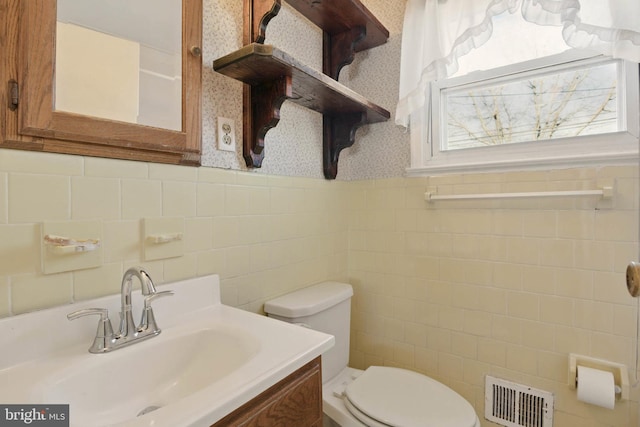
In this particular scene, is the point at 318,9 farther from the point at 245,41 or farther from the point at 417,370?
the point at 417,370

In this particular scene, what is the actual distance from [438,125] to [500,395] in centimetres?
120

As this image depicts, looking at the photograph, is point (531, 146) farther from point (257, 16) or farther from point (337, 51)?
point (257, 16)

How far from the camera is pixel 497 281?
1.37 metres

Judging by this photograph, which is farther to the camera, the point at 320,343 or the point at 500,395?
the point at 500,395

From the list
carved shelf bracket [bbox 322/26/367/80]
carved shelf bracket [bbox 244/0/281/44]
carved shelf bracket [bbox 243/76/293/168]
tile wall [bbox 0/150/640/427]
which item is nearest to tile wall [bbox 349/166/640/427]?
tile wall [bbox 0/150/640/427]

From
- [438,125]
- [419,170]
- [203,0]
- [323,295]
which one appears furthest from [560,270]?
[203,0]

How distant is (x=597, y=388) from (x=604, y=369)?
0.12 m

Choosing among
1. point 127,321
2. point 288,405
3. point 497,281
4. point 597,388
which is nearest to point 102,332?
point 127,321

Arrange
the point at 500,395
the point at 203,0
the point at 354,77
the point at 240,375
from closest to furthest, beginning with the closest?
1. the point at 240,375
2. the point at 203,0
3. the point at 500,395
4. the point at 354,77

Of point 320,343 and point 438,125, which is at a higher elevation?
point 438,125

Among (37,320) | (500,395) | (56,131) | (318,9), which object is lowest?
(500,395)

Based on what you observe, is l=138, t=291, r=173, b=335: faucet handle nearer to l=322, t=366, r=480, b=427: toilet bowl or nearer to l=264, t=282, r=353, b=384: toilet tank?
l=264, t=282, r=353, b=384: toilet tank

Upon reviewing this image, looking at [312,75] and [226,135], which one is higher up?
[312,75]

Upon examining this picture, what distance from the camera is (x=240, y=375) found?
0.62m
